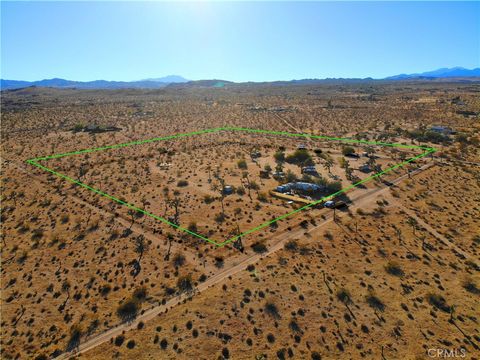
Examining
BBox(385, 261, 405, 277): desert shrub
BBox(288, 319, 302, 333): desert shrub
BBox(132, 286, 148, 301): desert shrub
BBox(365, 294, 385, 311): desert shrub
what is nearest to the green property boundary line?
BBox(132, 286, 148, 301): desert shrub

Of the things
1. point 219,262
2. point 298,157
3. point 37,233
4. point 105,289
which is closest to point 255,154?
point 298,157

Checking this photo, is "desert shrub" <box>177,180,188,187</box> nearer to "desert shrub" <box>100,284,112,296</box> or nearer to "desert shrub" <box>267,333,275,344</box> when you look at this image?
"desert shrub" <box>100,284,112,296</box>

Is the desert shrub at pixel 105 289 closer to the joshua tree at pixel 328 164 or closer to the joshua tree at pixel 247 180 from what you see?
the joshua tree at pixel 247 180

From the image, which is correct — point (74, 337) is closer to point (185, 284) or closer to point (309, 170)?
point (185, 284)

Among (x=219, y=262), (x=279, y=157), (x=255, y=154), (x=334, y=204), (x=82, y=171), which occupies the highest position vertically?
(x=334, y=204)

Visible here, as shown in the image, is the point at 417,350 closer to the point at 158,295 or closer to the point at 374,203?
the point at 158,295
